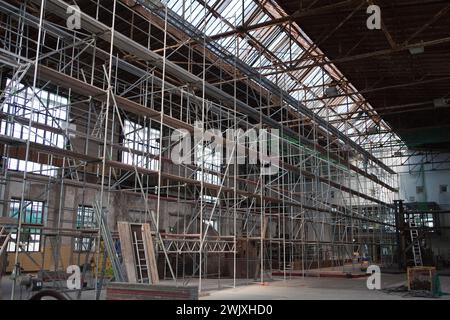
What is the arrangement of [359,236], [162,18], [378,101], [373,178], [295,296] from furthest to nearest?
[373,178], [359,236], [378,101], [162,18], [295,296]

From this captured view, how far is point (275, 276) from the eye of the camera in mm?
20016

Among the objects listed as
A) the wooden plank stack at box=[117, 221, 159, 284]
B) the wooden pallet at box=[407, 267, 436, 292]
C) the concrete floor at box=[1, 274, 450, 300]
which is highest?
the wooden plank stack at box=[117, 221, 159, 284]

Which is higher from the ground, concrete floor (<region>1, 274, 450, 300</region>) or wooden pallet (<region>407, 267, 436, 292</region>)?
wooden pallet (<region>407, 267, 436, 292</region>)

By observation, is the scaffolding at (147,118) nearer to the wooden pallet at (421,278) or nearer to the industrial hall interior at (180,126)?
the industrial hall interior at (180,126)

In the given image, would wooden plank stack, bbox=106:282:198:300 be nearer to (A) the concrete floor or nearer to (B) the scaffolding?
(B) the scaffolding

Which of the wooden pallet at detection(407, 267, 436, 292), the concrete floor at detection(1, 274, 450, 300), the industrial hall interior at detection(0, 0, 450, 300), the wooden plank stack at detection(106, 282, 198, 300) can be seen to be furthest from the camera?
the wooden pallet at detection(407, 267, 436, 292)

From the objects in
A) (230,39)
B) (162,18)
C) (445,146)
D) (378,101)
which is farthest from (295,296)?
(445,146)

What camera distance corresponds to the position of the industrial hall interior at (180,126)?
10.9 m

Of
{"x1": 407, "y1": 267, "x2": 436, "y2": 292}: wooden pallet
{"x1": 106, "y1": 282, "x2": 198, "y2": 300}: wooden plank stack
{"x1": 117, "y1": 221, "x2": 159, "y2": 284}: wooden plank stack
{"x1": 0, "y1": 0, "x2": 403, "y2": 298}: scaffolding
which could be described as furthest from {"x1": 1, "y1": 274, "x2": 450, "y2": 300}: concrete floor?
{"x1": 106, "y1": 282, "x2": 198, "y2": 300}: wooden plank stack

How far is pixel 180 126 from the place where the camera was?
1430 centimetres

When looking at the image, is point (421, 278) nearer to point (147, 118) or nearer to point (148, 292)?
point (148, 292)

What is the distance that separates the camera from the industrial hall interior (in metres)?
10.9

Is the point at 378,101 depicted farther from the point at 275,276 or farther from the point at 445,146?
the point at 445,146
